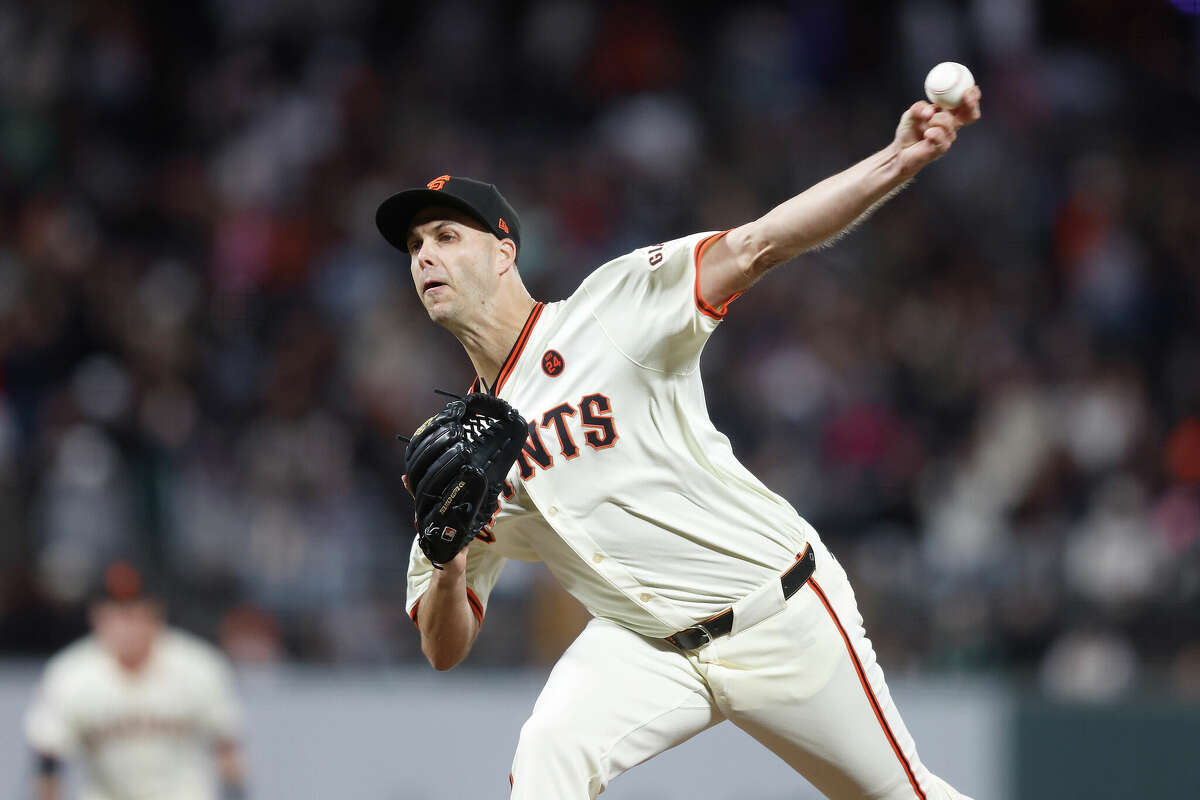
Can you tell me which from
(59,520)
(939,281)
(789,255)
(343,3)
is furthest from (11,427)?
(789,255)

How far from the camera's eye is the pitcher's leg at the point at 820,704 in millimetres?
4168

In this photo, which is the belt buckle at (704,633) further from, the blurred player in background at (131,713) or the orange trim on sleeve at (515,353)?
the blurred player in background at (131,713)

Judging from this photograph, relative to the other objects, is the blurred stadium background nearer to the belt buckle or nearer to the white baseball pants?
the white baseball pants

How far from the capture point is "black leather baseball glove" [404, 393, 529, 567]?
12.6 ft

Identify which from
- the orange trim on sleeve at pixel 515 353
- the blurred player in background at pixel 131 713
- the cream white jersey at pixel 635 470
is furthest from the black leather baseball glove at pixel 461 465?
the blurred player in background at pixel 131 713

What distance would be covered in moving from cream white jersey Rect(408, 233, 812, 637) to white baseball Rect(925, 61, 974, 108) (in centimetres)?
83

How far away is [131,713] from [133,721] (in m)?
0.04

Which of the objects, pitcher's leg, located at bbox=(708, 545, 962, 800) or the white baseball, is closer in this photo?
the white baseball

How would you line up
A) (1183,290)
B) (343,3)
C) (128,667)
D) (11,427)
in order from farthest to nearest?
(343,3)
(1183,290)
(11,427)
(128,667)

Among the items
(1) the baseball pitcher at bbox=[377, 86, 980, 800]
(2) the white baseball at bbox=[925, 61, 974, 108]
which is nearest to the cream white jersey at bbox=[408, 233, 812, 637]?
(1) the baseball pitcher at bbox=[377, 86, 980, 800]

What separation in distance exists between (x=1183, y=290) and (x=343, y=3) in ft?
23.4

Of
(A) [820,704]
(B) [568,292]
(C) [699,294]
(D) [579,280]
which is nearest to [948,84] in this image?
(C) [699,294]

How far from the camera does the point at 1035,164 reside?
38.5 ft

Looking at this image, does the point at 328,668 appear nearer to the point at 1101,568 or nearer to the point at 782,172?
the point at 1101,568
